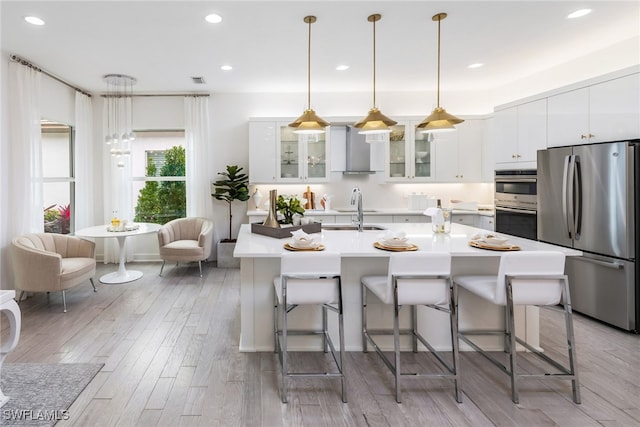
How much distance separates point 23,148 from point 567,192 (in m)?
6.02

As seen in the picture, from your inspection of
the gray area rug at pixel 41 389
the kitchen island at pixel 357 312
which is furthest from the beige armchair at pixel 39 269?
the kitchen island at pixel 357 312

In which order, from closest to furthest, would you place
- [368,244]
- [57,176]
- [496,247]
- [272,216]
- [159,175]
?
1. [496,247]
2. [368,244]
3. [272,216]
4. [57,176]
5. [159,175]

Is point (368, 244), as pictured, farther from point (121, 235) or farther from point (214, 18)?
point (121, 235)

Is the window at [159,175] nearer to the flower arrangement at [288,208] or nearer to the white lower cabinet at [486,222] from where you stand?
the flower arrangement at [288,208]

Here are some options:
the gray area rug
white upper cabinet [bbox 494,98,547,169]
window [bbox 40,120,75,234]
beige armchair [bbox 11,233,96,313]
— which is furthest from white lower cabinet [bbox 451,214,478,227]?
window [bbox 40,120,75,234]

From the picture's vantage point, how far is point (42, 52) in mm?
4125

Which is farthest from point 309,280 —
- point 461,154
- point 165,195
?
point 165,195

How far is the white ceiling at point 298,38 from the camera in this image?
3168 mm

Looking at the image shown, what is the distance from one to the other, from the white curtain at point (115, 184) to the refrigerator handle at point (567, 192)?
239 inches

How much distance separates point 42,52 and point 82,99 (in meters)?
1.64

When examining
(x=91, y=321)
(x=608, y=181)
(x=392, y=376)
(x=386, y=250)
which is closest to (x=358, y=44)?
(x=386, y=250)

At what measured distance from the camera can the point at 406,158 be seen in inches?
225

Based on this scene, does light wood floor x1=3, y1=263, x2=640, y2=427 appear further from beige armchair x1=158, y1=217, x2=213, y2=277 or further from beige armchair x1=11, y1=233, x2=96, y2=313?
beige armchair x1=158, y1=217, x2=213, y2=277

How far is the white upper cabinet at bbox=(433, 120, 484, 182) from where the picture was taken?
18.7ft
